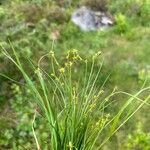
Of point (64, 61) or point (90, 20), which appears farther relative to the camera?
point (90, 20)

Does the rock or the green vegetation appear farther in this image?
the rock

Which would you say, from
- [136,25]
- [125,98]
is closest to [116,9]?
[136,25]

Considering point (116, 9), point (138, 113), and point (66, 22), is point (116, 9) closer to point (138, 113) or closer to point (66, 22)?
point (66, 22)

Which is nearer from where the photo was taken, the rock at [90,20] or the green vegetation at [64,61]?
the green vegetation at [64,61]
